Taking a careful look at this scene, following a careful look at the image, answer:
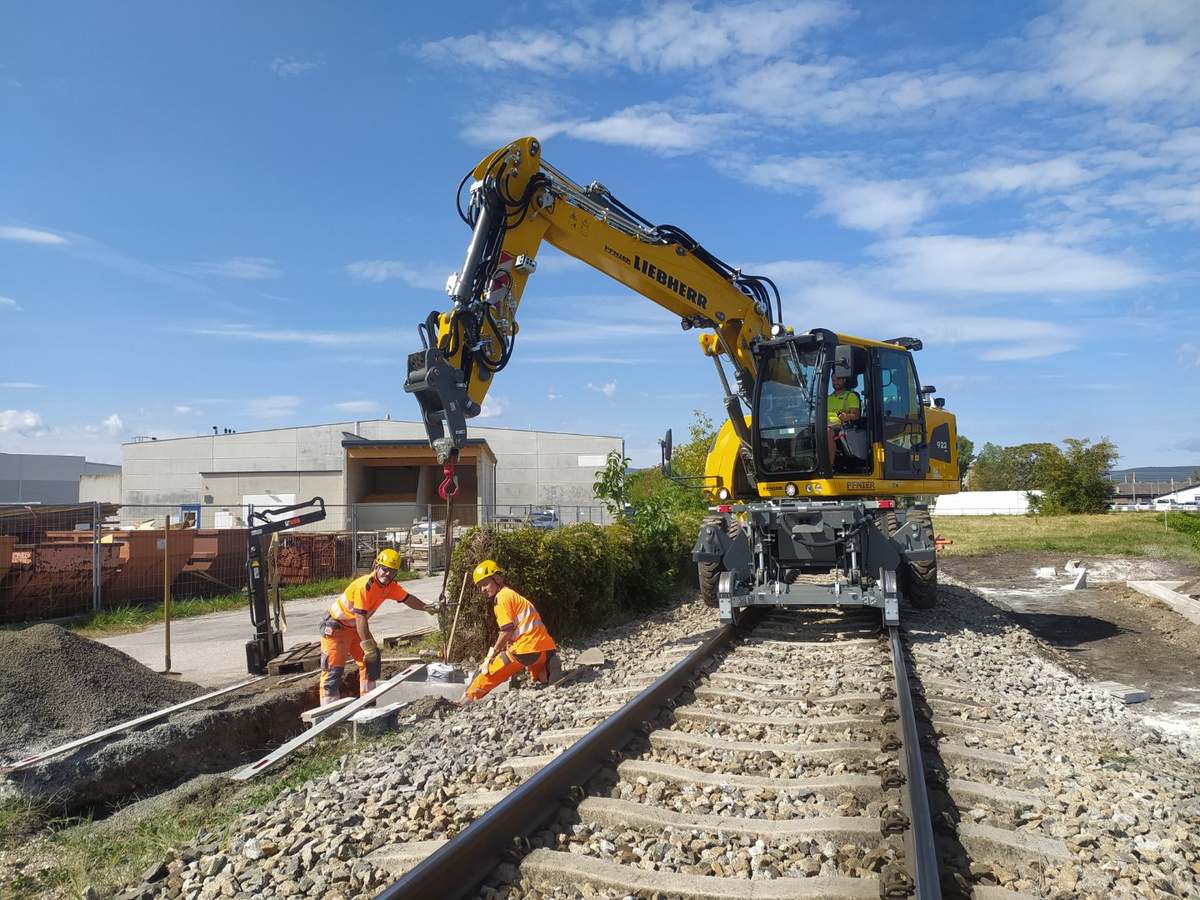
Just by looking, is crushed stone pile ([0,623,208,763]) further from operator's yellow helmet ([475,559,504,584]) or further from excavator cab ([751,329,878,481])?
excavator cab ([751,329,878,481])

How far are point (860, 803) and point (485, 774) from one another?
1958mm

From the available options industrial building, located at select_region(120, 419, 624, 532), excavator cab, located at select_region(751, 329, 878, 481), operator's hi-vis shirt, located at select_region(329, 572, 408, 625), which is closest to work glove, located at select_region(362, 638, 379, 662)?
operator's hi-vis shirt, located at select_region(329, 572, 408, 625)

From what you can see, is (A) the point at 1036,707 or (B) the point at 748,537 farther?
(B) the point at 748,537

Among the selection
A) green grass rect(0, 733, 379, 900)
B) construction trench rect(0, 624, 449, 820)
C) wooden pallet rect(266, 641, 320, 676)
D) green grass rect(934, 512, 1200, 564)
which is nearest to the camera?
green grass rect(0, 733, 379, 900)

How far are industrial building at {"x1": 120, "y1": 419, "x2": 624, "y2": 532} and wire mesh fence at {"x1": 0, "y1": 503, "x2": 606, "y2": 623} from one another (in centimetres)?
1772

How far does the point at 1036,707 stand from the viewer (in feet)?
21.2

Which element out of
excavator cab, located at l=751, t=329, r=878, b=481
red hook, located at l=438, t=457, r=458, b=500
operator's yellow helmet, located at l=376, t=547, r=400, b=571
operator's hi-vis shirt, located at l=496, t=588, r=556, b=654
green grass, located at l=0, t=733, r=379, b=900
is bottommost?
green grass, located at l=0, t=733, r=379, b=900

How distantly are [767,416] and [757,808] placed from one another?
6.70 meters

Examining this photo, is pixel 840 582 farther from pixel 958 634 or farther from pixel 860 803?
pixel 860 803

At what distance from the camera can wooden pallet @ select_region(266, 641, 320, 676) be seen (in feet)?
30.2

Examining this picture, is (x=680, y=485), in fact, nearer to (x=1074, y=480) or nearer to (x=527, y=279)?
(x=527, y=279)

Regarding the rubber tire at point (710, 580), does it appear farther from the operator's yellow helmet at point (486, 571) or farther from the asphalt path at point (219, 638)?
the operator's yellow helmet at point (486, 571)

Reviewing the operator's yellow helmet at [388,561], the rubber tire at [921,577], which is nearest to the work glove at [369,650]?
the operator's yellow helmet at [388,561]

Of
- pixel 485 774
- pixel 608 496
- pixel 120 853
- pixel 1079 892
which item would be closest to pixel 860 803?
pixel 1079 892
